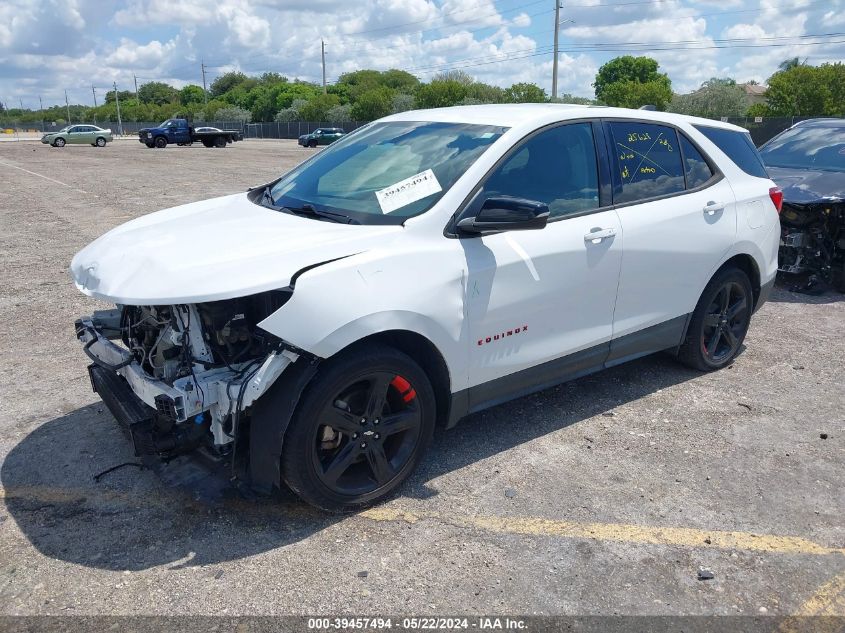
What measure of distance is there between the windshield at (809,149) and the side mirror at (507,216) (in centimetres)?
621

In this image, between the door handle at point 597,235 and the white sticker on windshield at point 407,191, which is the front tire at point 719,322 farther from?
the white sticker on windshield at point 407,191

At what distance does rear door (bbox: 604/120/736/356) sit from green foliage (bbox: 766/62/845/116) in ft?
183

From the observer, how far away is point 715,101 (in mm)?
55250

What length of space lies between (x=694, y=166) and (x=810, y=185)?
3.54 m

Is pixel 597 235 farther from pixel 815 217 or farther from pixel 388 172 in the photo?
pixel 815 217

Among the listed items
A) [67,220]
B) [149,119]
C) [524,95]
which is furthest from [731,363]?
[149,119]

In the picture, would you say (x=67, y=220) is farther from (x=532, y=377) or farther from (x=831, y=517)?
(x=831, y=517)

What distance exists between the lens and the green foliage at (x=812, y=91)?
52750mm

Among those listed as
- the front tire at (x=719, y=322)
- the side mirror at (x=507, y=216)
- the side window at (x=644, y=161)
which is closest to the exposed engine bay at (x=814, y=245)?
the front tire at (x=719, y=322)

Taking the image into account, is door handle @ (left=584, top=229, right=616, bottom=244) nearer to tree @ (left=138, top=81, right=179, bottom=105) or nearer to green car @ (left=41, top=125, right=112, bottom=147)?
green car @ (left=41, top=125, right=112, bottom=147)

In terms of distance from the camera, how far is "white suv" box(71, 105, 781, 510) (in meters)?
3.09

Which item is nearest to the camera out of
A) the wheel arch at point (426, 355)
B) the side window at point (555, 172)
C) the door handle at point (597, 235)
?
the wheel arch at point (426, 355)

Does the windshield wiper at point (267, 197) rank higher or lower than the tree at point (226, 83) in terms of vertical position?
lower

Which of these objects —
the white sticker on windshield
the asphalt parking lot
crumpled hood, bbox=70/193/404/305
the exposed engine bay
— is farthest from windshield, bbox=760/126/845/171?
crumpled hood, bbox=70/193/404/305
